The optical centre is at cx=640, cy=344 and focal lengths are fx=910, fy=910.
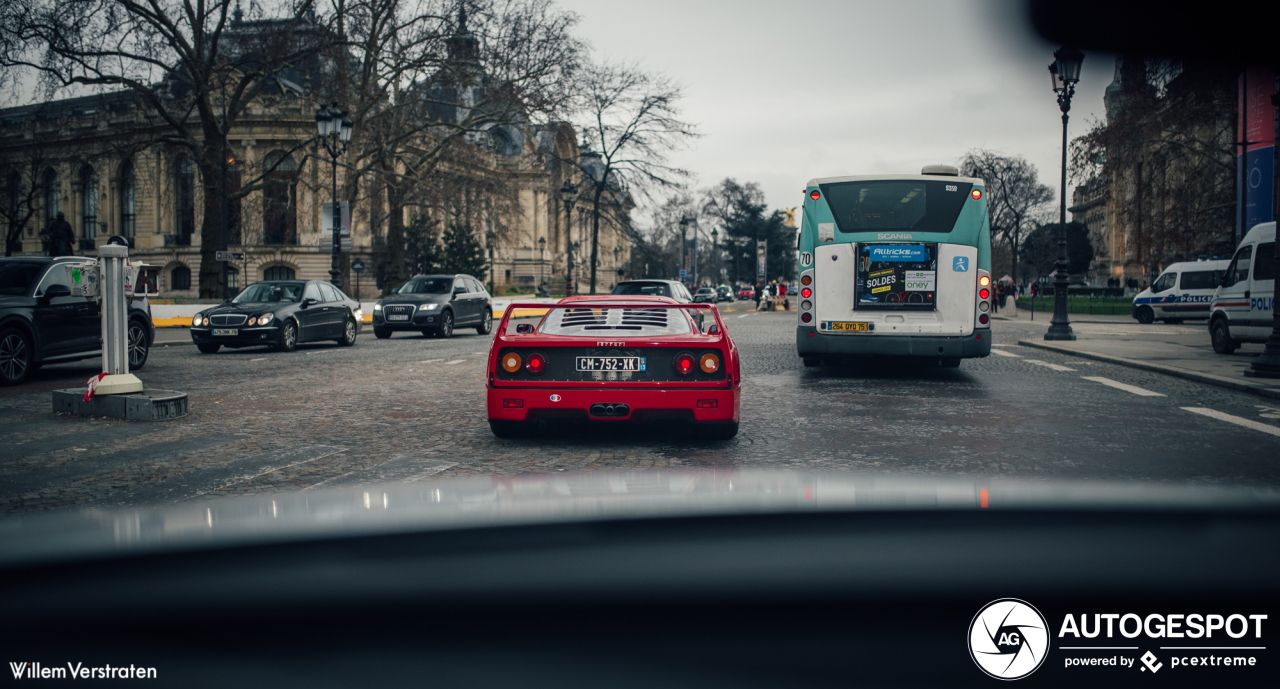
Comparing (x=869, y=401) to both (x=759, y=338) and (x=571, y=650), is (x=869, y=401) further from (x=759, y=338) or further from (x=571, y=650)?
(x=759, y=338)

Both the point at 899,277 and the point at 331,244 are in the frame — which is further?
the point at 331,244

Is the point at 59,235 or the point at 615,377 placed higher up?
the point at 59,235

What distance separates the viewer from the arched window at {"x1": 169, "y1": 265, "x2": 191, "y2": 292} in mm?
67250

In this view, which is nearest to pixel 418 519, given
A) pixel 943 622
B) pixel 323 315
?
pixel 943 622

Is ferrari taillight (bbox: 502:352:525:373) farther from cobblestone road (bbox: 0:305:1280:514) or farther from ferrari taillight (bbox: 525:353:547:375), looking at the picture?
cobblestone road (bbox: 0:305:1280:514)

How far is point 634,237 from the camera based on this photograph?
49.5m

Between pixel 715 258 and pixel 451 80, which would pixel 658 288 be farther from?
pixel 715 258

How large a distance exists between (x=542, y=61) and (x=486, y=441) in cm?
3153

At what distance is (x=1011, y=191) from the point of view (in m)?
72.2

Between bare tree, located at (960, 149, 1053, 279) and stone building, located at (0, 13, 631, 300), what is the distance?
30.6 m

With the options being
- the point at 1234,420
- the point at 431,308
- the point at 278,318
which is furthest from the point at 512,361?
the point at 431,308

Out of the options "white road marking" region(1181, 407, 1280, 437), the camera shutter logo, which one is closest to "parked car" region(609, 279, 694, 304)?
"white road marking" region(1181, 407, 1280, 437)

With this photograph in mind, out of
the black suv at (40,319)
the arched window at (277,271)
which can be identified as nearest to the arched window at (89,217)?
the arched window at (277,271)

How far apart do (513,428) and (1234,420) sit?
6560 millimetres
